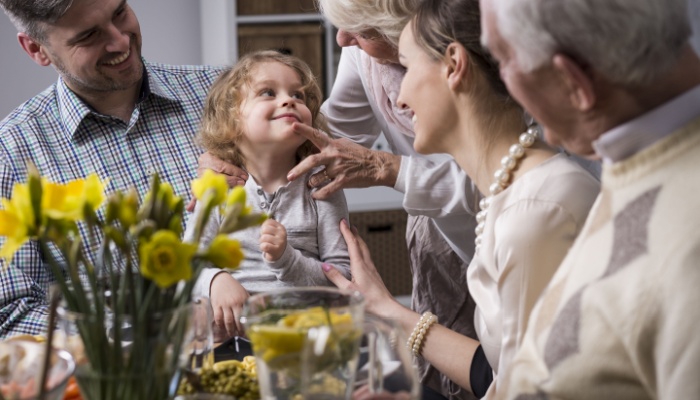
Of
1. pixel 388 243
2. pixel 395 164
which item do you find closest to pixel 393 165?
pixel 395 164

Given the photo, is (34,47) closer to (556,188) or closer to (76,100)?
(76,100)

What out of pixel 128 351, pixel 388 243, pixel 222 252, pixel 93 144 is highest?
pixel 222 252

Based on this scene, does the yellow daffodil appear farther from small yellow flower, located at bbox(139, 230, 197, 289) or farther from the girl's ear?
the girl's ear

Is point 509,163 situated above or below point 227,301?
above

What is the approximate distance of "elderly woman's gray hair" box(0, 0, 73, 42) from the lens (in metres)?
2.30

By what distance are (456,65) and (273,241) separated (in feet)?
2.28

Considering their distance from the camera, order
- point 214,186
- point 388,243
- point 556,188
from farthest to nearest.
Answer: point 388,243 < point 556,188 < point 214,186

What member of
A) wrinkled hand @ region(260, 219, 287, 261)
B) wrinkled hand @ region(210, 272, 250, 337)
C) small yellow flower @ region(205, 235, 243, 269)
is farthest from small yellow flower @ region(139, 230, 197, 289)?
wrinkled hand @ region(260, 219, 287, 261)

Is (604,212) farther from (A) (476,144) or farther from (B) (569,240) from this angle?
(A) (476,144)

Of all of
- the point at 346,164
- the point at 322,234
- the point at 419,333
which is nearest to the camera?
the point at 419,333

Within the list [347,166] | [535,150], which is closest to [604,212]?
[535,150]

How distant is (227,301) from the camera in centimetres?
194

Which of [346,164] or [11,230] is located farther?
[346,164]

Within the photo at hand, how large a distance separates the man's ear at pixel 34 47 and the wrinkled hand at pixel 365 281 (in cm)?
110
